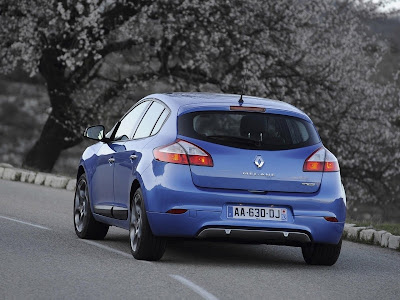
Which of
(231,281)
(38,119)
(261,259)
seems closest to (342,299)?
(231,281)

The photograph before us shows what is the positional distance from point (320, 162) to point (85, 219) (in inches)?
125

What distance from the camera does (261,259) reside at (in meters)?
11.2

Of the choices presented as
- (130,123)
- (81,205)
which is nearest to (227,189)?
(130,123)

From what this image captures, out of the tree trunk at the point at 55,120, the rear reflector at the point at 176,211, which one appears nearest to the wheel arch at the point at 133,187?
the rear reflector at the point at 176,211

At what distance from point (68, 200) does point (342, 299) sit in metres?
10.4

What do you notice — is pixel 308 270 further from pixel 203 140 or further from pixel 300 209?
pixel 203 140

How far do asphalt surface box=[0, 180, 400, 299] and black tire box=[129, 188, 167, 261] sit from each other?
0.35 feet

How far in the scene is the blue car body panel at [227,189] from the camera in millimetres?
9969

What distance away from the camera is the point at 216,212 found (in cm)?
994

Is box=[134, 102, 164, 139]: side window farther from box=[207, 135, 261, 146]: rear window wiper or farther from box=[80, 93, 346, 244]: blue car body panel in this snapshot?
box=[207, 135, 261, 146]: rear window wiper

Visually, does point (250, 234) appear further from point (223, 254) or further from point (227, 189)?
point (223, 254)

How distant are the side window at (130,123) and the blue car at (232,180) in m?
0.64

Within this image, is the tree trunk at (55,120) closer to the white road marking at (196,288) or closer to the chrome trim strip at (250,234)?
the chrome trim strip at (250,234)

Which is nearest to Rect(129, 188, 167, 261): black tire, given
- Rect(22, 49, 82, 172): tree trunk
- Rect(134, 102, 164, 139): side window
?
Rect(134, 102, 164, 139): side window
